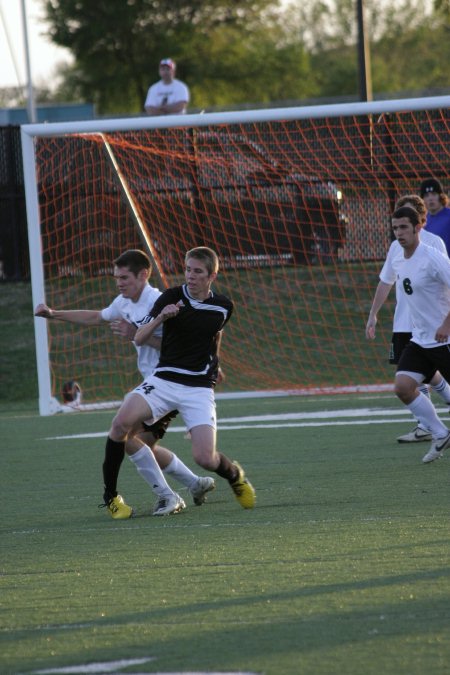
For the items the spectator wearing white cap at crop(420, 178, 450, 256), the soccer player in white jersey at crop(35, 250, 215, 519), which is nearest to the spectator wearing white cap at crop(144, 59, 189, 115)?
the spectator wearing white cap at crop(420, 178, 450, 256)

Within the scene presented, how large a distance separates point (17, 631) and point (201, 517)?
261 cm

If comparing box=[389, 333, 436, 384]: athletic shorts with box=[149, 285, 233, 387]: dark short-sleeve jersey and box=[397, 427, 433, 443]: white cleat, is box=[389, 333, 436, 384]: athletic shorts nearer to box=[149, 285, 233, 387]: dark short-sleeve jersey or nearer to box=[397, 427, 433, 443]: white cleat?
box=[397, 427, 433, 443]: white cleat

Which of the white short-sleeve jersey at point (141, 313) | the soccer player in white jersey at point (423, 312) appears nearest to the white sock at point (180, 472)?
the white short-sleeve jersey at point (141, 313)

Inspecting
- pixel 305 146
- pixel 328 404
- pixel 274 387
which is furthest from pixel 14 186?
pixel 328 404

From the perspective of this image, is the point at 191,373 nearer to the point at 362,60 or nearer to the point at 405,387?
the point at 405,387

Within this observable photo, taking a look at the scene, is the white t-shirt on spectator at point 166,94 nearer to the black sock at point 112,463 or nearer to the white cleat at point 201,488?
the white cleat at point 201,488

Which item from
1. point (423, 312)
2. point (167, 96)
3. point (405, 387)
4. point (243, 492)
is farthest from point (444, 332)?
point (167, 96)

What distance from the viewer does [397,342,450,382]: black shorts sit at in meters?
8.86

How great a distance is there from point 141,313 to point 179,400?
0.87 m

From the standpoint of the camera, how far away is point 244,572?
5.54 meters

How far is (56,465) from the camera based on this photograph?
9.77 metres

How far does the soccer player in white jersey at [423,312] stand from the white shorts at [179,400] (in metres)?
A: 1.99

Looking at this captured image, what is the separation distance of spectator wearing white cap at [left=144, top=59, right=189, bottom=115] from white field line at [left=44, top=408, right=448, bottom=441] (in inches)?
242

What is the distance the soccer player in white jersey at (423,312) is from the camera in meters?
8.73
